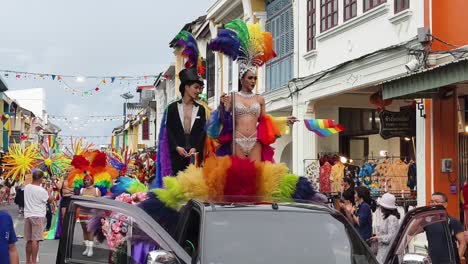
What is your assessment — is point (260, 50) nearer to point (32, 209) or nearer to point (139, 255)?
point (139, 255)

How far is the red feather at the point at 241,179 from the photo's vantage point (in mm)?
6793

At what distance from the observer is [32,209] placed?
13102mm

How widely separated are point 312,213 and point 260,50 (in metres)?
3.49

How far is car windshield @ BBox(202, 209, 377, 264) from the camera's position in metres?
5.21

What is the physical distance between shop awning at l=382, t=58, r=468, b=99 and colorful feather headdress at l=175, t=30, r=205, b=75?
391 centimetres

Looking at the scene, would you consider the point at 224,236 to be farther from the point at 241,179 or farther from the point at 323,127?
the point at 323,127

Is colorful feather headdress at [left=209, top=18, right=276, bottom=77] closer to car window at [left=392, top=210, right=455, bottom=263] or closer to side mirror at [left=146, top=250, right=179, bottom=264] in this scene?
car window at [left=392, top=210, right=455, bottom=263]

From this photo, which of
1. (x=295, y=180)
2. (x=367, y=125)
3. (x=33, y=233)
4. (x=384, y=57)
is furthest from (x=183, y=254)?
(x=367, y=125)

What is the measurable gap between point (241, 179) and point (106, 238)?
1.41 meters

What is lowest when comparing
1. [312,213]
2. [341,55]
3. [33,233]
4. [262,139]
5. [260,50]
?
[33,233]

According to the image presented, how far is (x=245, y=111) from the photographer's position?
8.50 metres

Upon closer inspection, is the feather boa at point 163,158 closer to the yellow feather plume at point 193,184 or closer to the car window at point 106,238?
the yellow feather plume at point 193,184

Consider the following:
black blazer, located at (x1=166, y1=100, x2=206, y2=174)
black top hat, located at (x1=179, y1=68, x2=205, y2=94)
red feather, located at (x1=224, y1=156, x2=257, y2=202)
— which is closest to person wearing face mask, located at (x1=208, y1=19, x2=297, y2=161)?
black blazer, located at (x1=166, y1=100, x2=206, y2=174)

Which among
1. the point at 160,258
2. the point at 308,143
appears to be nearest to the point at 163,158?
the point at 160,258
